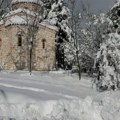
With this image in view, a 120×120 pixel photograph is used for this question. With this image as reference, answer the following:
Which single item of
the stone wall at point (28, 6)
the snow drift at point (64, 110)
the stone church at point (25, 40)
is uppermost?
the stone wall at point (28, 6)

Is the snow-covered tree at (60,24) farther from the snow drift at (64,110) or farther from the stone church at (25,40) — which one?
the snow drift at (64,110)

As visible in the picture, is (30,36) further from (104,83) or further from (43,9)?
(104,83)

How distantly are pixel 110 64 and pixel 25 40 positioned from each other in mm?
25003

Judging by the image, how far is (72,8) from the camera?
131 feet

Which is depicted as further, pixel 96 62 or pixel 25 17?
pixel 25 17

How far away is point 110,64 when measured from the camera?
69.3 ft

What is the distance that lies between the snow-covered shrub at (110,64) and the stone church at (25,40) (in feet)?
73.5

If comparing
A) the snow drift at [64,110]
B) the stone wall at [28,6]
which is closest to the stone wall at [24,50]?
the stone wall at [28,6]

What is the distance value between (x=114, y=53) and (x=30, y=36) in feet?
79.7

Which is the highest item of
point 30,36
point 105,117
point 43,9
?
point 43,9

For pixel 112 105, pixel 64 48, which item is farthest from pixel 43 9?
pixel 112 105

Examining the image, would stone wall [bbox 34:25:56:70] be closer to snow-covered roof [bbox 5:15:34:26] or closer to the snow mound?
snow-covered roof [bbox 5:15:34:26]

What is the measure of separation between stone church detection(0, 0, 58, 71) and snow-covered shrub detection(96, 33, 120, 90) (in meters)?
22.4

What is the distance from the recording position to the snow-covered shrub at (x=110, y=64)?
20.9 meters
